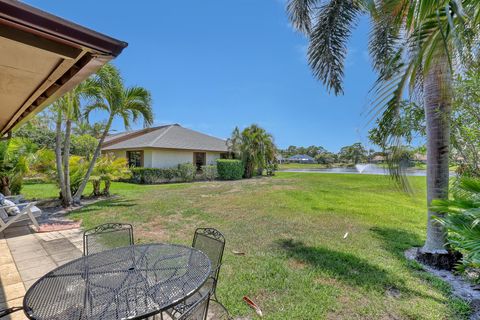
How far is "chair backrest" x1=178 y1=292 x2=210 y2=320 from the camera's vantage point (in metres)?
1.51

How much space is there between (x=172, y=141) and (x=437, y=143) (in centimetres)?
1946

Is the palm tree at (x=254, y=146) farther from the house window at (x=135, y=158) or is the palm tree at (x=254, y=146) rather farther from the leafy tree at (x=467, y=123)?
the leafy tree at (x=467, y=123)

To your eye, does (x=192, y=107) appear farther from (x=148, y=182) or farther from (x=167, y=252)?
(x=167, y=252)

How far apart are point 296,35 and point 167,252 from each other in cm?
659

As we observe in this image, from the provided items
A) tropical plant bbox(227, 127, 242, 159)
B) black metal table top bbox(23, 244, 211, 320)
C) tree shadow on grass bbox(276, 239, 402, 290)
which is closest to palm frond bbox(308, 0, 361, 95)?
tree shadow on grass bbox(276, 239, 402, 290)

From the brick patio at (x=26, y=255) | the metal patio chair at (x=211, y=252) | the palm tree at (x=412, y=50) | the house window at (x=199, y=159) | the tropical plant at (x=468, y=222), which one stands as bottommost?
the brick patio at (x=26, y=255)

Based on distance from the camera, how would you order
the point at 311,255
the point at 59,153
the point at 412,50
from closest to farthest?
the point at 412,50 → the point at 311,255 → the point at 59,153

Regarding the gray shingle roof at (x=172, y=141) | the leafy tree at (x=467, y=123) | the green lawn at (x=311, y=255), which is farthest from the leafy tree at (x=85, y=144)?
the leafy tree at (x=467, y=123)

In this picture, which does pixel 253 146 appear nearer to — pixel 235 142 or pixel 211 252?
pixel 235 142

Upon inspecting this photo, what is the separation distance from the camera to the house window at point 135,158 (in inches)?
787

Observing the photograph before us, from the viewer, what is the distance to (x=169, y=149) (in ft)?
66.4

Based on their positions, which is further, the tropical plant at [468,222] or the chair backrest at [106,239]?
A: the chair backrest at [106,239]

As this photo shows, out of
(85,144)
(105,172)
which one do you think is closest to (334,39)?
(105,172)

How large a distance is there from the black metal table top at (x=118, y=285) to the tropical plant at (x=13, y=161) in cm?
901
